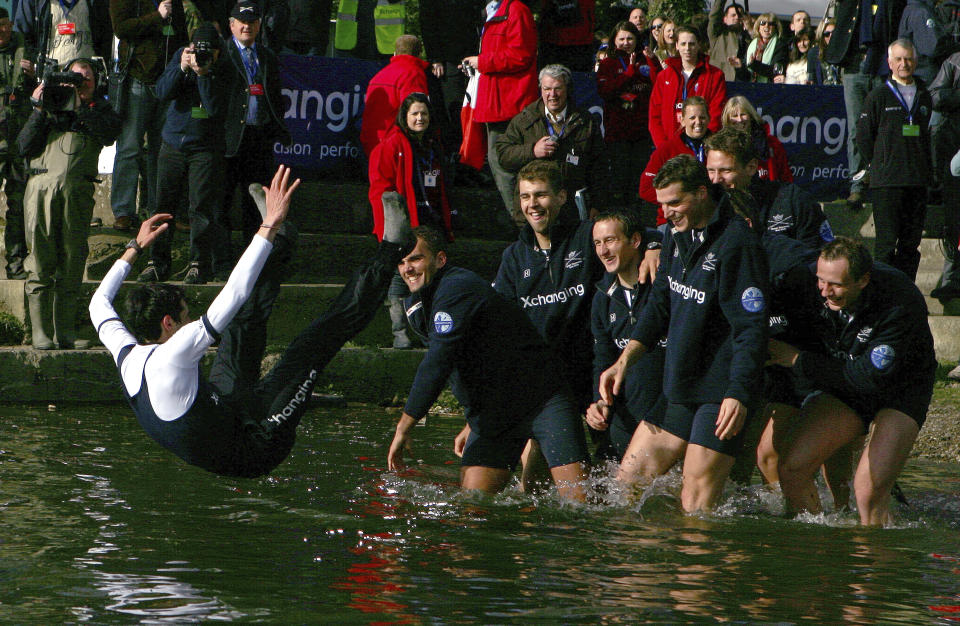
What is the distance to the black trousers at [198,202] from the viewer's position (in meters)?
12.0

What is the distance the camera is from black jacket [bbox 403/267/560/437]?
7.36 meters

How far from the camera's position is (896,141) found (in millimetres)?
12164

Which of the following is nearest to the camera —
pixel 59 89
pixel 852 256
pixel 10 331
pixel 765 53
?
pixel 852 256

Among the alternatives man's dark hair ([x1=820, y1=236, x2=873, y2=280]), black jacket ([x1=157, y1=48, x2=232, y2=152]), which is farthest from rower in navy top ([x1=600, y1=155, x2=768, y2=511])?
black jacket ([x1=157, y1=48, x2=232, y2=152])

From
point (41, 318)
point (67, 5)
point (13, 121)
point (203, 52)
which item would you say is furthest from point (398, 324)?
→ point (67, 5)

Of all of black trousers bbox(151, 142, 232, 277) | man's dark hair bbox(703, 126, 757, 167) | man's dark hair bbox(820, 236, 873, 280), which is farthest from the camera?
black trousers bbox(151, 142, 232, 277)

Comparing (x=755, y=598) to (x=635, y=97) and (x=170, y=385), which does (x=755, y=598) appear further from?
(x=635, y=97)

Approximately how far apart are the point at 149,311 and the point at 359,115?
294 inches

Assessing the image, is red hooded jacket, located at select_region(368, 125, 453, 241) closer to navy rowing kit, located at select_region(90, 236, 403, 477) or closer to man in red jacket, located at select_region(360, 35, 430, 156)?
man in red jacket, located at select_region(360, 35, 430, 156)

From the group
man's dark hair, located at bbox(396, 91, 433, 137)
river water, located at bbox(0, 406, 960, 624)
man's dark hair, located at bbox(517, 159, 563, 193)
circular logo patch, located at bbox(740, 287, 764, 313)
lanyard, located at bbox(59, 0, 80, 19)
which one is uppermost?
lanyard, located at bbox(59, 0, 80, 19)

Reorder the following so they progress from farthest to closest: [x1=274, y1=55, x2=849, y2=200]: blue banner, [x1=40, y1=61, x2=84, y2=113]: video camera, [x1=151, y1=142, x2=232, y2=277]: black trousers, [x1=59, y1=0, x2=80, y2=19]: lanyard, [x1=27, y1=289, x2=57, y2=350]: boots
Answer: [x1=274, y1=55, x2=849, y2=200]: blue banner → [x1=59, y1=0, x2=80, y2=19]: lanyard → [x1=151, y1=142, x2=232, y2=277]: black trousers → [x1=27, y1=289, x2=57, y2=350]: boots → [x1=40, y1=61, x2=84, y2=113]: video camera

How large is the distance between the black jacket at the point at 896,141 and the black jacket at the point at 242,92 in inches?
216

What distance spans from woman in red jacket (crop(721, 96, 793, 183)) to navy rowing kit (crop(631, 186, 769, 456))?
2069 millimetres

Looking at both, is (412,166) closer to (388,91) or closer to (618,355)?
(388,91)
